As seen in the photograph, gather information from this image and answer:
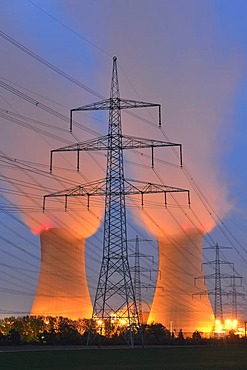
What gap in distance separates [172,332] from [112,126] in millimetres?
25971

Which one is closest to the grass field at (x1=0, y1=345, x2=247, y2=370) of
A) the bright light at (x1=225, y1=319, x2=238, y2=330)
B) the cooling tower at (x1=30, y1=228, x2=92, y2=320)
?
the cooling tower at (x1=30, y1=228, x2=92, y2=320)

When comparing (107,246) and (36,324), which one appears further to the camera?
(36,324)

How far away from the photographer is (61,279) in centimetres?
4334

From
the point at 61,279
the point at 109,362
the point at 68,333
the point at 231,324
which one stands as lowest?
the point at 109,362

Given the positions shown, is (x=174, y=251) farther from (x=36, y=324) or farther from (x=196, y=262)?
(x=36, y=324)

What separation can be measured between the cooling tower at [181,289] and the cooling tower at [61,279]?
676cm

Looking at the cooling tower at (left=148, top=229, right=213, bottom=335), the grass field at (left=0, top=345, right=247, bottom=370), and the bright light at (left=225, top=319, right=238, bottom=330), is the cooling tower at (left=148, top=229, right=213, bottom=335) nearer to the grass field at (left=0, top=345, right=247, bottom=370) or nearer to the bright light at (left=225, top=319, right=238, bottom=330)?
the bright light at (left=225, top=319, right=238, bottom=330)

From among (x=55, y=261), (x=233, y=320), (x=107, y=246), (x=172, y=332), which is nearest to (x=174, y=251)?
(x=172, y=332)

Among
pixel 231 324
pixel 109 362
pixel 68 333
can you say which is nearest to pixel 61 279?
pixel 68 333

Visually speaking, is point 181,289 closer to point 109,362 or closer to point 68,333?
point 68,333

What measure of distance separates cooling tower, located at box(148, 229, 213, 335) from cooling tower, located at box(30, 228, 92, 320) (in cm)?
676

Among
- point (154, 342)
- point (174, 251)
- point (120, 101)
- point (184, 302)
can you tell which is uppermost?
point (120, 101)

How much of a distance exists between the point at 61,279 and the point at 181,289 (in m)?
10.5

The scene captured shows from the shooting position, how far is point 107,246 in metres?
26.5
